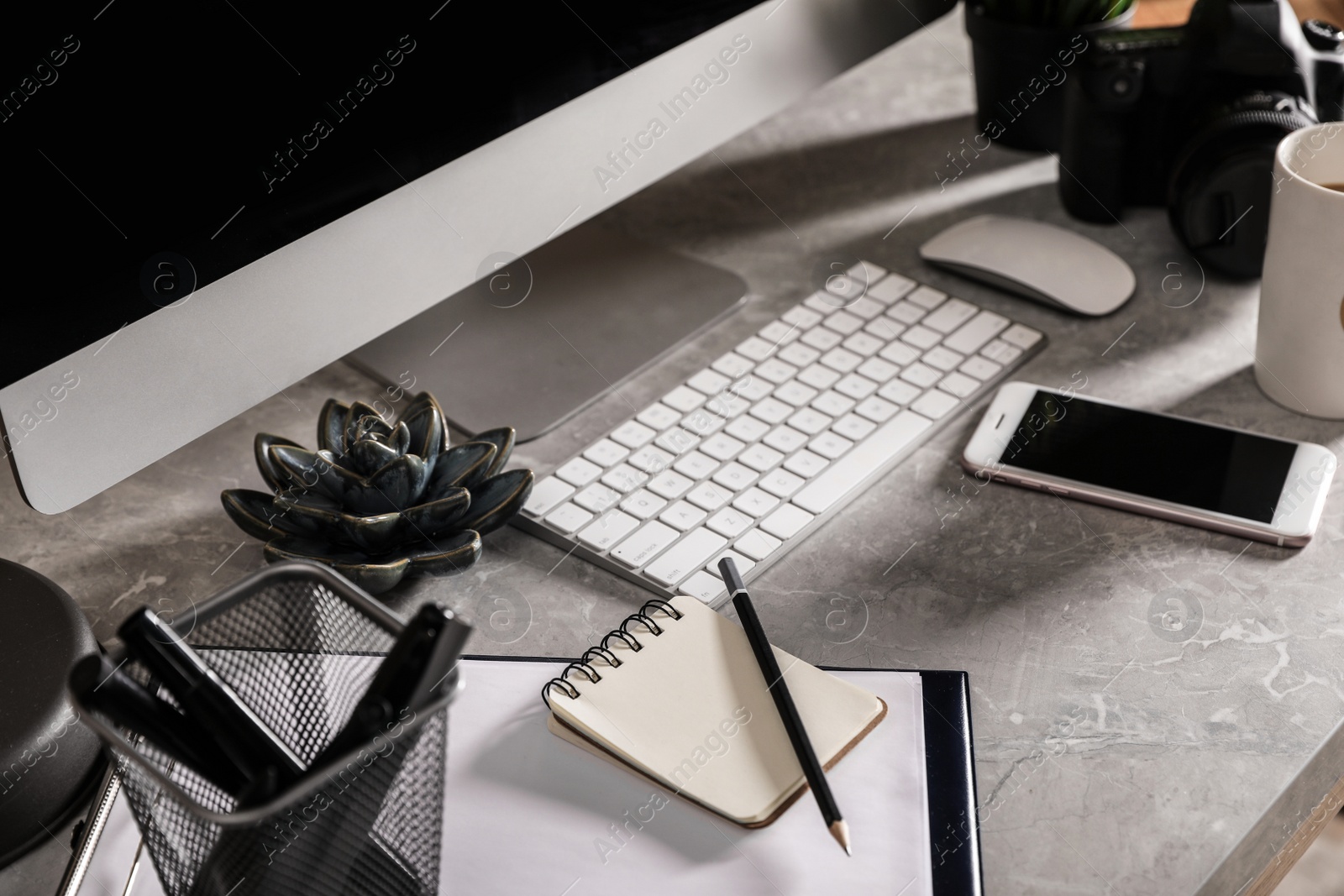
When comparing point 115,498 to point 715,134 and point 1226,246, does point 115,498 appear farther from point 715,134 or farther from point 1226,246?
point 1226,246

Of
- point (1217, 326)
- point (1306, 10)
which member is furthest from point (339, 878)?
point (1306, 10)

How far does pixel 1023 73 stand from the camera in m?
0.92

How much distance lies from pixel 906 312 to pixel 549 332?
0.78ft

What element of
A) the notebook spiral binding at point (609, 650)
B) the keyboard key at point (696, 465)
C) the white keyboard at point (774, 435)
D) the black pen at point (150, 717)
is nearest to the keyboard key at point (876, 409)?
the white keyboard at point (774, 435)

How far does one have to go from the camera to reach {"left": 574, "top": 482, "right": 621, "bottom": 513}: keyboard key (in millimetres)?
640

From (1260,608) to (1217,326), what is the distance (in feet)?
0.88

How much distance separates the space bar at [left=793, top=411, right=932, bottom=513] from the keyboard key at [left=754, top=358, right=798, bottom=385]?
0.24ft

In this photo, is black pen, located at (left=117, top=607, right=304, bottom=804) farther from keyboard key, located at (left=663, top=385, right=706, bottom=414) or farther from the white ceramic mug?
the white ceramic mug

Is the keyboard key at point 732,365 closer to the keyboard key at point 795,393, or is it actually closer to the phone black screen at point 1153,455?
the keyboard key at point 795,393

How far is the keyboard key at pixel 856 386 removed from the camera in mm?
714

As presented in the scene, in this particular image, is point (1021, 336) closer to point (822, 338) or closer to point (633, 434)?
point (822, 338)

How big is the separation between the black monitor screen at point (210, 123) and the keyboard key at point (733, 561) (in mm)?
228

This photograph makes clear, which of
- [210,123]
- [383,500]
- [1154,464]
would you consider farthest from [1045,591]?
[210,123]

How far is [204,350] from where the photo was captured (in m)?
0.56
